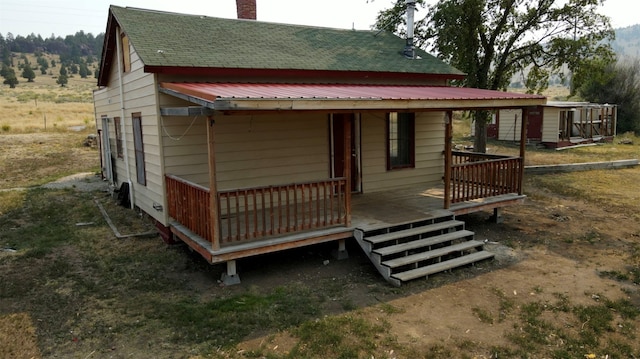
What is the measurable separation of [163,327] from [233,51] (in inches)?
222

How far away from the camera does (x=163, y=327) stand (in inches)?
217

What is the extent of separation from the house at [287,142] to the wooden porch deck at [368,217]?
28mm

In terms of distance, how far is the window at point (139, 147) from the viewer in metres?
9.27

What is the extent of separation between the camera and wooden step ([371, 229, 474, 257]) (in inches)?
281

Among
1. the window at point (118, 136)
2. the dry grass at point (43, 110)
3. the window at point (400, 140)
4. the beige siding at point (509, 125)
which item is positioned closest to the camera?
the window at point (400, 140)

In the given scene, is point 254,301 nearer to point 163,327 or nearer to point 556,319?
point 163,327

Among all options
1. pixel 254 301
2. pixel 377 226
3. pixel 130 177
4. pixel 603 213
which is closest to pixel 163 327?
pixel 254 301

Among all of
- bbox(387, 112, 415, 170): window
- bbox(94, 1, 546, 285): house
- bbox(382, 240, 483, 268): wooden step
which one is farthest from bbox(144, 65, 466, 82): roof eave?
bbox(382, 240, 483, 268): wooden step

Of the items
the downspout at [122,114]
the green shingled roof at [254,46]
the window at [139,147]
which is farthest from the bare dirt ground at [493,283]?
the downspout at [122,114]

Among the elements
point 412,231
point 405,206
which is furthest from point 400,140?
point 412,231

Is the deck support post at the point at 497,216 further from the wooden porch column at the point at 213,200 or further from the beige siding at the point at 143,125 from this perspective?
the beige siding at the point at 143,125

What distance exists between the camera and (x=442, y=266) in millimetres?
7184

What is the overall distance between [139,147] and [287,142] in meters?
3.06

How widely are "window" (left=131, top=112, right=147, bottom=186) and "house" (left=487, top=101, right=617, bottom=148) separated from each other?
20.2 meters
